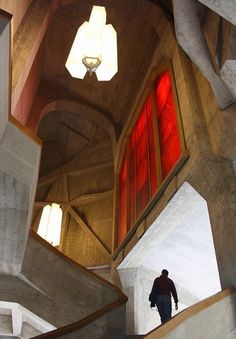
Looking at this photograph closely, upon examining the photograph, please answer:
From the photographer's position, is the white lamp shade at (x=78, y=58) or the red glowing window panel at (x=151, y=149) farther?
the red glowing window panel at (x=151, y=149)

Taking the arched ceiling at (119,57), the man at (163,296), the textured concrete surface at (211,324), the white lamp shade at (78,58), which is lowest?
the textured concrete surface at (211,324)

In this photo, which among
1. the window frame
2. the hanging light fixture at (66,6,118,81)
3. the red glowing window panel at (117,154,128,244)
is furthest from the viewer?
the red glowing window panel at (117,154,128,244)

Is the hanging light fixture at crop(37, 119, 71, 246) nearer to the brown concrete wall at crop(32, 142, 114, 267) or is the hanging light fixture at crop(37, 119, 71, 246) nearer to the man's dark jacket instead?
the man's dark jacket

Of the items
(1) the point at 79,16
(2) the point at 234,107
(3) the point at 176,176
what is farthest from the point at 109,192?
(2) the point at 234,107

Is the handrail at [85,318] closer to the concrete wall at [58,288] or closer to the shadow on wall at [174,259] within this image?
the concrete wall at [58,288]

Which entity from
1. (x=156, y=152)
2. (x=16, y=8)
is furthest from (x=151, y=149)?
(x=16, y=8)

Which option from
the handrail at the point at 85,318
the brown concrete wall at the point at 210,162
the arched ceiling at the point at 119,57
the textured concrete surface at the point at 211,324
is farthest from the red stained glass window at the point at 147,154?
→ the textured concrete surface at the point at 211,324

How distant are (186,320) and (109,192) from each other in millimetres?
10066

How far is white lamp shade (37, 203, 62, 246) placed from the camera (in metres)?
8.93

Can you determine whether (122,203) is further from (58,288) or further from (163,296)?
(163,296)

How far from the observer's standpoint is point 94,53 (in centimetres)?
Answer: 464

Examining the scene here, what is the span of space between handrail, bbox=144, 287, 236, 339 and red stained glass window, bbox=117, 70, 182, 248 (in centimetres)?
308

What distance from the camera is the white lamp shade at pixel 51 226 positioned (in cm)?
893

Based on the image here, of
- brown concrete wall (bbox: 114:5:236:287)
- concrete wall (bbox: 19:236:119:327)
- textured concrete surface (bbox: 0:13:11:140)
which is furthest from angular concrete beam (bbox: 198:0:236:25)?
concrete wall (bbox: 19:236:119:327)
